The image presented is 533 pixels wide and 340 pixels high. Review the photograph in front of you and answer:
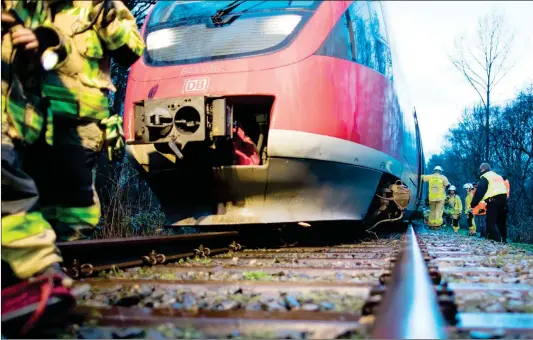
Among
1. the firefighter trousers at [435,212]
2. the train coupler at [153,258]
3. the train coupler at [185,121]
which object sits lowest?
the firefighter trousers at [435,212]

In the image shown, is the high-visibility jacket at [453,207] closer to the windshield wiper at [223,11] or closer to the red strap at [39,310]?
the windshield wiper at [223,11]

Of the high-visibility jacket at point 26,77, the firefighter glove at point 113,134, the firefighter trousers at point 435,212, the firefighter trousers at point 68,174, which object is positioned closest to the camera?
the high-visibility jacket at point 26,77

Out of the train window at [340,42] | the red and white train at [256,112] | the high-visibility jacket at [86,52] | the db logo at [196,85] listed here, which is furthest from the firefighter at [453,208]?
the high-visibility jacket at [86,52]

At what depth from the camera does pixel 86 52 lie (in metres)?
2.92

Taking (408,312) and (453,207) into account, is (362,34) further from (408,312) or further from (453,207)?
(453,207)

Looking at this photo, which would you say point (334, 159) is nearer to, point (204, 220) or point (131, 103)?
point (204, 220)

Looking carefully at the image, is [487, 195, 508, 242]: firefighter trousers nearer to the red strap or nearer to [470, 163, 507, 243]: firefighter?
[470, 163, 507, 243]: firefighter

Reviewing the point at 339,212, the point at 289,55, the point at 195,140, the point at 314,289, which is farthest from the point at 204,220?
the point at 314,289

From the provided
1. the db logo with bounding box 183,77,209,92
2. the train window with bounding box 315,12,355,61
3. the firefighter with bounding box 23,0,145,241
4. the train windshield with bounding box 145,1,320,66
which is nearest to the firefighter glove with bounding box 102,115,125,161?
the firefighter with bounding box 23,0,145,241

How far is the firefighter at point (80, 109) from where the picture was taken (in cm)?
286

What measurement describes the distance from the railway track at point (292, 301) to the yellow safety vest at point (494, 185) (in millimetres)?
5587

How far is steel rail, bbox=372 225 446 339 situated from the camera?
1.39 metres

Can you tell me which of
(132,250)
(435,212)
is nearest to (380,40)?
A: (132,250)

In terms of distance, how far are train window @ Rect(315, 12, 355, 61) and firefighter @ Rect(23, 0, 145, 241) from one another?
1827 millimetres
